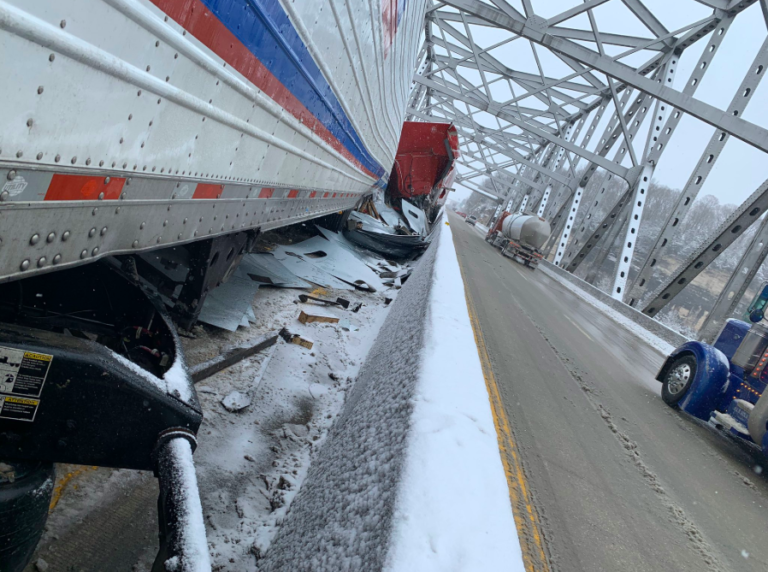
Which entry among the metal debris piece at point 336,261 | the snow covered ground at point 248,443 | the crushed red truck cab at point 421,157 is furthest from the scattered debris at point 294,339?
the crushed red truck cab at point 421,157

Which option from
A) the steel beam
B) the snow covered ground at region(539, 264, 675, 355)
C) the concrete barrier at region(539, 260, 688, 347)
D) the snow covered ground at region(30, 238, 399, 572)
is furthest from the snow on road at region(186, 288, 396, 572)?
the steel beam

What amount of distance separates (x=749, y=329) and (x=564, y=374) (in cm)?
231

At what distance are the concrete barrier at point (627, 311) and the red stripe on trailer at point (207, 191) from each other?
1271 cm

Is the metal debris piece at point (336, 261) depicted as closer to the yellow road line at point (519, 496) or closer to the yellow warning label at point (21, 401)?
the yellow road line at point (519, 496)

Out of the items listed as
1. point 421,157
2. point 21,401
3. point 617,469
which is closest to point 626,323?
point 421,157

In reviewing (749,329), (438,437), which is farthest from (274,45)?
(749,329)

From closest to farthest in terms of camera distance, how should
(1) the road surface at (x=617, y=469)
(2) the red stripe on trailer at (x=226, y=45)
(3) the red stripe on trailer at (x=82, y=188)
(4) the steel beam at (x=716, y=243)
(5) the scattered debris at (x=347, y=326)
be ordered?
(3) the red stripe on trailer at (x=82, y=188), (2) the red stripe on trailer at (x=226, y=45), (1) the road surface at (x=617, y=469), (5) the scattered debris at (x=347, y=326), (4) the steel beam at (x=716, y=243)

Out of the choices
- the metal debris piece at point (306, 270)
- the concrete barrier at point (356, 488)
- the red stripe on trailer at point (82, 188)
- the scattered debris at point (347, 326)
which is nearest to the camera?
the red stripe on trailer at point (82, 188)

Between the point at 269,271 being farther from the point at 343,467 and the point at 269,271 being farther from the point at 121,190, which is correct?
the point at 121,190

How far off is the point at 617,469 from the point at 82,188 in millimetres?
4235

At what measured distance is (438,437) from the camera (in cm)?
270

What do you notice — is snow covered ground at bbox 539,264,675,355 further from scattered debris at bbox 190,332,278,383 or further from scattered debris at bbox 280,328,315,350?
scattered debris at bbox 190,332,278,383

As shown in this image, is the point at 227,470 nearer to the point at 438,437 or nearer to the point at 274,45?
the point at 438,437

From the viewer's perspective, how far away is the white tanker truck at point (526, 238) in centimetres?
2133
